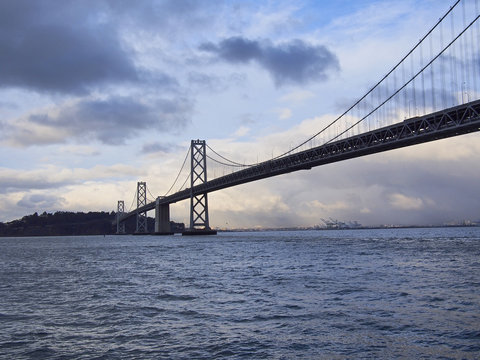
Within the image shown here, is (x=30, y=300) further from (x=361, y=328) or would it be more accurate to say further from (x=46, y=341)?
(x=361, y=328)

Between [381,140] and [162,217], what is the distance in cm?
6469

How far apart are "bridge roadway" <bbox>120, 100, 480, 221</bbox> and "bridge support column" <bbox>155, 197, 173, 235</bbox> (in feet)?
100.0

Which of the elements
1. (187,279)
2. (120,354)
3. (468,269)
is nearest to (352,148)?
(468,269)

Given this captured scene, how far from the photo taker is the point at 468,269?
17.8 meters

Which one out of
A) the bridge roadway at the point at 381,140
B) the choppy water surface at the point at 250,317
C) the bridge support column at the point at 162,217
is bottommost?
the choppy water surface at the point at 250,317

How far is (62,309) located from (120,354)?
481cm

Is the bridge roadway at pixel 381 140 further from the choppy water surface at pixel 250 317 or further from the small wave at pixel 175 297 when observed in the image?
the small wave at pixel 175 297

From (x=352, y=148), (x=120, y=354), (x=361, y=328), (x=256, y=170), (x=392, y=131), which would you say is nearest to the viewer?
(x=120, y=354)

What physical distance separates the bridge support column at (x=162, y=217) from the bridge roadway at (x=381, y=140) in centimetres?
3047

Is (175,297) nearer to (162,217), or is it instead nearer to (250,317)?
(250,317)

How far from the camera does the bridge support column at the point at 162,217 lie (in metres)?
96.5

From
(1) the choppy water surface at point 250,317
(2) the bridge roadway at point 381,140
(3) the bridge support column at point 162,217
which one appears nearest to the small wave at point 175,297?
(1) the choppy water surface at point 250,317

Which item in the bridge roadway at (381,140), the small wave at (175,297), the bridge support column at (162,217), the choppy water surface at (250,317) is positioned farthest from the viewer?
the bridge support column at (162,217)

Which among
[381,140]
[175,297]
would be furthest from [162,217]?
[175,297]
